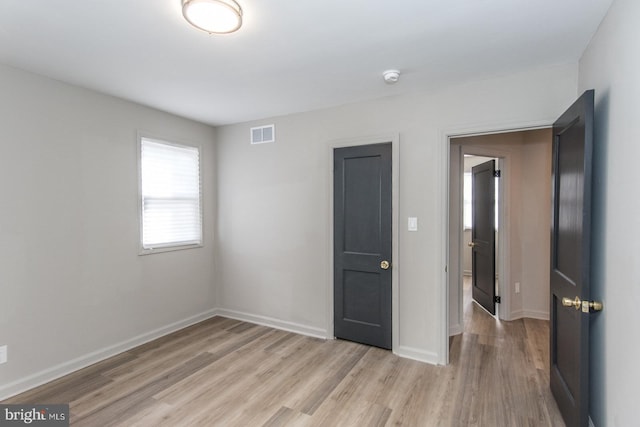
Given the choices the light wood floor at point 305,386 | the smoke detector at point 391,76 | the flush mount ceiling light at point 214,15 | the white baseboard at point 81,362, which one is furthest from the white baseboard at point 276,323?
the flush mount ceiling light at point 214,15

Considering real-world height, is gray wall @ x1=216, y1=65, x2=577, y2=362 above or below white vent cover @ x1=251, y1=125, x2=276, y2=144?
below

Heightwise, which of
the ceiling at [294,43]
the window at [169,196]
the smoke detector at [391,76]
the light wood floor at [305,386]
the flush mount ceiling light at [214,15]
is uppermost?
the ceiling at [294,43]

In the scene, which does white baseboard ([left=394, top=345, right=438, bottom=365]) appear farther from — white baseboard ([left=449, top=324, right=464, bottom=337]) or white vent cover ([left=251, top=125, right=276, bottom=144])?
white vent cover ([left=251, top=125, right=276, bottom=144])

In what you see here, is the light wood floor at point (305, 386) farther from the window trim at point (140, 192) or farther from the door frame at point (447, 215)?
the window trim at point (140, 192)

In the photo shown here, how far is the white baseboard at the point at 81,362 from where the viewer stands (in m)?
2.46

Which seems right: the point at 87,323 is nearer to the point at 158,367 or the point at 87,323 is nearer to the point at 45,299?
the point at 45,299

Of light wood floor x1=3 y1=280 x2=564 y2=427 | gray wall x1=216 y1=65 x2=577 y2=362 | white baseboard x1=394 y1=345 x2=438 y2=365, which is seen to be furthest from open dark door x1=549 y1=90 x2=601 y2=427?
white baseboard x1=394 y1=345 x2=438 y2=365

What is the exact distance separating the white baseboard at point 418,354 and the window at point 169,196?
270 centimetres

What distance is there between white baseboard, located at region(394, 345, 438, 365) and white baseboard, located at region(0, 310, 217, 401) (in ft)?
8.28

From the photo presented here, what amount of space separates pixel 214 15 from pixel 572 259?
2503 millimetres

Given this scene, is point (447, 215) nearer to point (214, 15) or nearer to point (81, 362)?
point (214, 15)

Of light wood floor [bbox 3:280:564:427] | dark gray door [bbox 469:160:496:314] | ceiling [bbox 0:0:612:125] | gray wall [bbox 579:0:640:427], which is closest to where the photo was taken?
gray wall [bbox 579:0:640:427]

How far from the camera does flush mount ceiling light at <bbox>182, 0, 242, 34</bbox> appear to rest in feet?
5.35

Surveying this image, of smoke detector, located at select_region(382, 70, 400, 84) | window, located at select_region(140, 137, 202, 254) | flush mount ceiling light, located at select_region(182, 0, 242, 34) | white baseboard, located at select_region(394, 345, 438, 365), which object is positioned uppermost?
smoke detector, located at select_region(382, 70, 400, 84)
